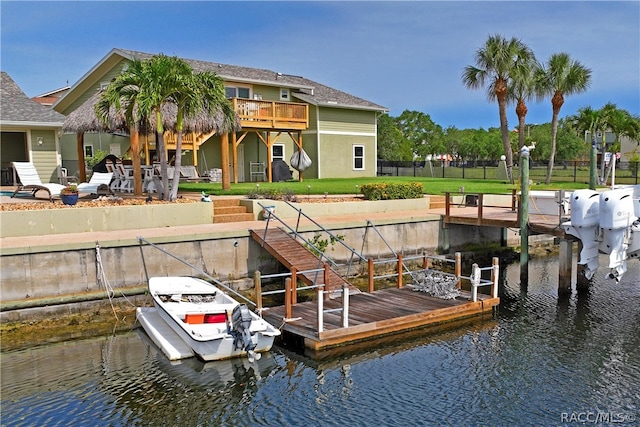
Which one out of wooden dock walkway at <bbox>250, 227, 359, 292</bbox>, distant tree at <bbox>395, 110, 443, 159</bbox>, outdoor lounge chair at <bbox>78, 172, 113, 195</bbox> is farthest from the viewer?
distant tree at <bbox>395, 110, 443, 159</bbox>

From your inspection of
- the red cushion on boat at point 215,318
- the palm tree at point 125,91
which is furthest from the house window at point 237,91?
the red cushion on boat at point 215,318

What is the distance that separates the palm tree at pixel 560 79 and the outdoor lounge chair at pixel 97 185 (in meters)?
25.0

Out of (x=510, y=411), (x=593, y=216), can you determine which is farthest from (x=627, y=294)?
(x=510, y=411)

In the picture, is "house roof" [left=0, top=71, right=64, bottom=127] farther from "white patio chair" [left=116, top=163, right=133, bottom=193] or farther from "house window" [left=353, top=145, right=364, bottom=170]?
"house window" [left=353, top=145, right=364, bottom=170]

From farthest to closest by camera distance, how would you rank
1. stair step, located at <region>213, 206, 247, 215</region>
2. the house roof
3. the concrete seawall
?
the house roof → stair step, located at <region>213, 206, 247, 215</region> → the concrete seawall

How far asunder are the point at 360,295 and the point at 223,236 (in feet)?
12.4

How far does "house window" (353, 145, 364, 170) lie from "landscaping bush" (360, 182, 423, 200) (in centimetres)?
1247

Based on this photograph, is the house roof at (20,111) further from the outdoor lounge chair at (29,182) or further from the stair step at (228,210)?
the stair step at (228,210)

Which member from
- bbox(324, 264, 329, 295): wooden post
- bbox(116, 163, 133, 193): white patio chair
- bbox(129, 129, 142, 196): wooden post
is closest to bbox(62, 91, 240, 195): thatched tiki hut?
bbox(129, 129, 142, 196): wooden post

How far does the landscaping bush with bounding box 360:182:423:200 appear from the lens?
67.7 ft

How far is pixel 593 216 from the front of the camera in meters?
13.5

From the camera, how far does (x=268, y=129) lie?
27125 millimetres

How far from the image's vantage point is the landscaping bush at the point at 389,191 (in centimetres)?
2062

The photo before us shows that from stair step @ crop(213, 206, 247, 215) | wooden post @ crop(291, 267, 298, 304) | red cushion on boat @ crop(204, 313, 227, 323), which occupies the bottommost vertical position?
red cushion on boat @ crop(204, 313, 227, 323)
